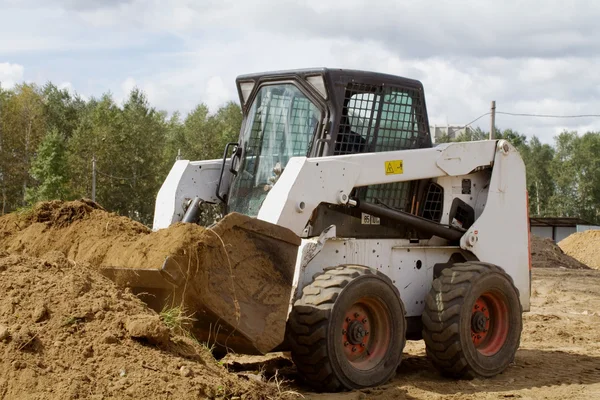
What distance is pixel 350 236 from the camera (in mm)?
8219

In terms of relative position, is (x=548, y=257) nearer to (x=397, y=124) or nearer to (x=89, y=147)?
(x=397, y=124)

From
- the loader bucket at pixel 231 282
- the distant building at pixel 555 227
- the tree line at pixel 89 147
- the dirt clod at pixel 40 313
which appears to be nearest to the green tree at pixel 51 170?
the tree line at pixel 89 147

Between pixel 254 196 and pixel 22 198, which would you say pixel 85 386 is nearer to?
pixel 254 196

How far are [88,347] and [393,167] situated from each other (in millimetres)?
3894

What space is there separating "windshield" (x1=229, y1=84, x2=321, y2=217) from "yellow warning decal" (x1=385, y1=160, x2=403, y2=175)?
775 mm

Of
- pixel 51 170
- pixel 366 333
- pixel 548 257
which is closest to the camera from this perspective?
pixel 366 333

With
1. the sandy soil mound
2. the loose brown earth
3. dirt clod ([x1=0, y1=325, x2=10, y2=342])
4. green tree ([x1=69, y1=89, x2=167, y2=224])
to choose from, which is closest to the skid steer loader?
the loose brown earth

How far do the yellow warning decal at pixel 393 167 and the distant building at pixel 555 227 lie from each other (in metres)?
36.6

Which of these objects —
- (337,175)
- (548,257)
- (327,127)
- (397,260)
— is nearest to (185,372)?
(337,175)

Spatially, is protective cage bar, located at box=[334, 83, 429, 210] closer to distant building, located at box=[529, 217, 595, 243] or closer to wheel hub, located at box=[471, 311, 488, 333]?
wheel hub, located at box=[471, 311, 488, 333]

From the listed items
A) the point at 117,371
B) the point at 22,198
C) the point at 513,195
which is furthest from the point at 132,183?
the point at 117,371

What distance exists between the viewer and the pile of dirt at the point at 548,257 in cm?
2470

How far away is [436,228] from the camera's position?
8883 mm

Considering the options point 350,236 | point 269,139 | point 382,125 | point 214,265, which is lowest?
point 214,265
